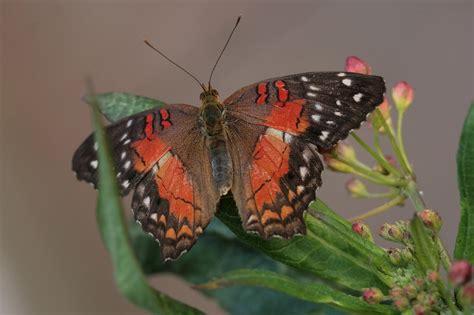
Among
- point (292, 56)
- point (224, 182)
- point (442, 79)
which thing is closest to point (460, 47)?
point (442, 79)

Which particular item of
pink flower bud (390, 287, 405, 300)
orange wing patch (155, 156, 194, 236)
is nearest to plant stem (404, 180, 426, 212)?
pink flower bud (390, 287, 405, 300)

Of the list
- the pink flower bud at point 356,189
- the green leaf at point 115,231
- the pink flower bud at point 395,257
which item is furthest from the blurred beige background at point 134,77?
the green leaf at point 115,231

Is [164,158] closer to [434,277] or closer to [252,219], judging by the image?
[252,219]

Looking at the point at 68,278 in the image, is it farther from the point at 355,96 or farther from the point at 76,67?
the point at 355,96

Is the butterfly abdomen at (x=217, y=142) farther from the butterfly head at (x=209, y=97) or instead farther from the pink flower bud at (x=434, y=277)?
the pink flower bud at (x=434, y=277)

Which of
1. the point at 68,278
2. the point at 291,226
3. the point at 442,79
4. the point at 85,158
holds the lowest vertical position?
the point at 68,278

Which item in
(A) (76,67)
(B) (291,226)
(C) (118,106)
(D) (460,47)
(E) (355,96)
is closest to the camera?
(B) (291,226)

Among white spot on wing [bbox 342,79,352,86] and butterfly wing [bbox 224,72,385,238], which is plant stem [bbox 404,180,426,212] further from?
white spot on wing [bbox 342,79,352,86]
